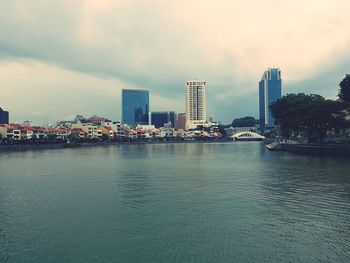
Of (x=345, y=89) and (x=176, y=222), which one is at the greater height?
(x=345, y=89)

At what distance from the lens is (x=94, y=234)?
1552 centimetres

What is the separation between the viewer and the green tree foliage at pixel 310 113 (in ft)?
220

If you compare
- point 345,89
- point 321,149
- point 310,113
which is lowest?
point 321,149

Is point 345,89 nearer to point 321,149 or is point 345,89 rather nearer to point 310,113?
point 310,113

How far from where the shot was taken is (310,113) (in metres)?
70.1

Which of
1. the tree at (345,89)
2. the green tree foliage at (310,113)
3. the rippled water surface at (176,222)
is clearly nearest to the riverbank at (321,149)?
the green tree foliage at (310,113)

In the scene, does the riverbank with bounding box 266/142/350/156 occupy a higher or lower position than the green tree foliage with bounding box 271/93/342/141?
lower

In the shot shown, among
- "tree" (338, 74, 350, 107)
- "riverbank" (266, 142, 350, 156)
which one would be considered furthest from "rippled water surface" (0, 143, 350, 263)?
"tree" (338, 74, 350, 107)

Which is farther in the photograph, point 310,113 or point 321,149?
point 310,113

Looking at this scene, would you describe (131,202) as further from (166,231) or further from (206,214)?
(166,231)

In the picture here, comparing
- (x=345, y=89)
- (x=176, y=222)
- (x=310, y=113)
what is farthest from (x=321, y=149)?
(x=176, y=222)

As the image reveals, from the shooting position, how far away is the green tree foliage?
67000 mm

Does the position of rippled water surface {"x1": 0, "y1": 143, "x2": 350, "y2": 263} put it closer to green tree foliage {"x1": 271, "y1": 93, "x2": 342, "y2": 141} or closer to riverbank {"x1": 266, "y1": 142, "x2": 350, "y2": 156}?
riverbank {"x1": 266, "y1": 142, "x2": 350, "y2": 156}

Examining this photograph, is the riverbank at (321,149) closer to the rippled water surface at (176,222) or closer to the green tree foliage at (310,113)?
the green tree foliage at (310,113)
